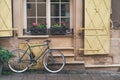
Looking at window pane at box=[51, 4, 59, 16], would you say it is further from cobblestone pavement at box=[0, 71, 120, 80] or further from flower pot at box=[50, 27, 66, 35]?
cobblestone pavement at box=[0, 71, 120, 80]

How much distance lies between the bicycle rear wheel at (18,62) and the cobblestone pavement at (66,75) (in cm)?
20

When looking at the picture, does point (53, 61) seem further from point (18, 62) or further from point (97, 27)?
point (97, 27)

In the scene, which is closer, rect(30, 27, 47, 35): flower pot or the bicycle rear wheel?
the bicycle rear wheel

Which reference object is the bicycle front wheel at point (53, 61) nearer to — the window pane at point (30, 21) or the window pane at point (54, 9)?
the window pane at point (30, 21)

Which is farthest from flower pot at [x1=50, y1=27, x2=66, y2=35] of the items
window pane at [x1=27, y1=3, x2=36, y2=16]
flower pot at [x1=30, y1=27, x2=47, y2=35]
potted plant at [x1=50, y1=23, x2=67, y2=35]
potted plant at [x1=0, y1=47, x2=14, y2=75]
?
potted plant at [x1=0, y1=47, x2=14, y2=75]

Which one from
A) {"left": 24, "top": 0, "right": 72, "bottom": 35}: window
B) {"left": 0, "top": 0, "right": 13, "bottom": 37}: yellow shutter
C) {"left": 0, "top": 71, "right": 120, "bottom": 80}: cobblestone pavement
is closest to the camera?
{"left": 0, "top": 71, "right": 120, "bottom": 80}: cobblestone pavement

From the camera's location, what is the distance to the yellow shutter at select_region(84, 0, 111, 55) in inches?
401

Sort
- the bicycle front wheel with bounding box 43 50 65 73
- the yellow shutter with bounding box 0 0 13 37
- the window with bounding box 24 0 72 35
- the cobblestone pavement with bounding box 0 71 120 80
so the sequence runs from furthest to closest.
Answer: the window with bounding box 24 0 72 35
the bicycle front wheel with bounding box 43 50 65 73
the yellow shutter with bounding box 0 0 13 37
the cobblestone pavement with bounding box 0 71 120 80

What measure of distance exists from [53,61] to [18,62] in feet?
3.29

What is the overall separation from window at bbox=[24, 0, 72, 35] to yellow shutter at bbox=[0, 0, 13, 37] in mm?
579

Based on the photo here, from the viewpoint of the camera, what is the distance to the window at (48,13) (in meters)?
10.5

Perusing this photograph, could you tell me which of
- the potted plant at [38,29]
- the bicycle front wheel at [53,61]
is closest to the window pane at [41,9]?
the potted plant at [38,29]

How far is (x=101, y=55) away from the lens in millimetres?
10453

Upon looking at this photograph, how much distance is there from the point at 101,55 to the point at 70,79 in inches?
58.5
